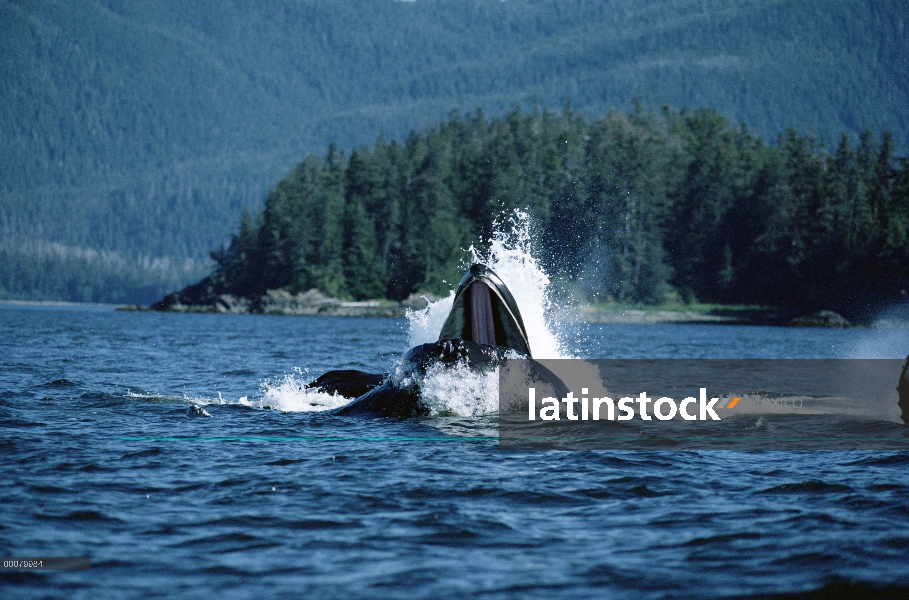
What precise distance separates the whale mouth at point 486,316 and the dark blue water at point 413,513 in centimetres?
174

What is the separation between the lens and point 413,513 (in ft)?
35.2

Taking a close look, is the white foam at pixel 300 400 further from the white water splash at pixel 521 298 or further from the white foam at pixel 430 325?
the white water splash at pixel 521 298

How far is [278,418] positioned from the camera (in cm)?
1817

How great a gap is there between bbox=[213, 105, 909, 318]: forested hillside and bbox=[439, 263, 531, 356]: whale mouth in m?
93.9

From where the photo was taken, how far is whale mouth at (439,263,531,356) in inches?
707

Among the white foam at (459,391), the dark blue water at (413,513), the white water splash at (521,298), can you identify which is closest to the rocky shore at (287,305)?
the white water splash at (521,298)

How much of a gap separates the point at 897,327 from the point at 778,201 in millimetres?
27524

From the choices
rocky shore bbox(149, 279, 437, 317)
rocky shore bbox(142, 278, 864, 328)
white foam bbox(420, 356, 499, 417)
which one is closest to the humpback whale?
white foam bbox(420, 356, 499, 417)

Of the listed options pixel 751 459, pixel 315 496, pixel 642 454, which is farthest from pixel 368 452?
pixel 751 459

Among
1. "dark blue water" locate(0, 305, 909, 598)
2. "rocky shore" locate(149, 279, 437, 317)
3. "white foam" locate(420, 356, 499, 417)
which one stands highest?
"rocky shore" locate(149, 279, 437, 317)

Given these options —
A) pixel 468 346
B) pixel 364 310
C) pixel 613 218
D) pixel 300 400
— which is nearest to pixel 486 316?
pixel 468 346

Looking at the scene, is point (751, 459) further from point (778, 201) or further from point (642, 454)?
point (778, 201)

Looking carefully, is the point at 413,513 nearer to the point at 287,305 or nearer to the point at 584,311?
the point at 584,311

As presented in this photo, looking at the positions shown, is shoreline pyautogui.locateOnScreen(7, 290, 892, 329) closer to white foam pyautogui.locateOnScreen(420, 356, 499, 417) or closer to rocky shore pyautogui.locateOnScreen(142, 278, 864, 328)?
rocky shore pyautogui.locateOnScreen(142, 278, 864, 328)
